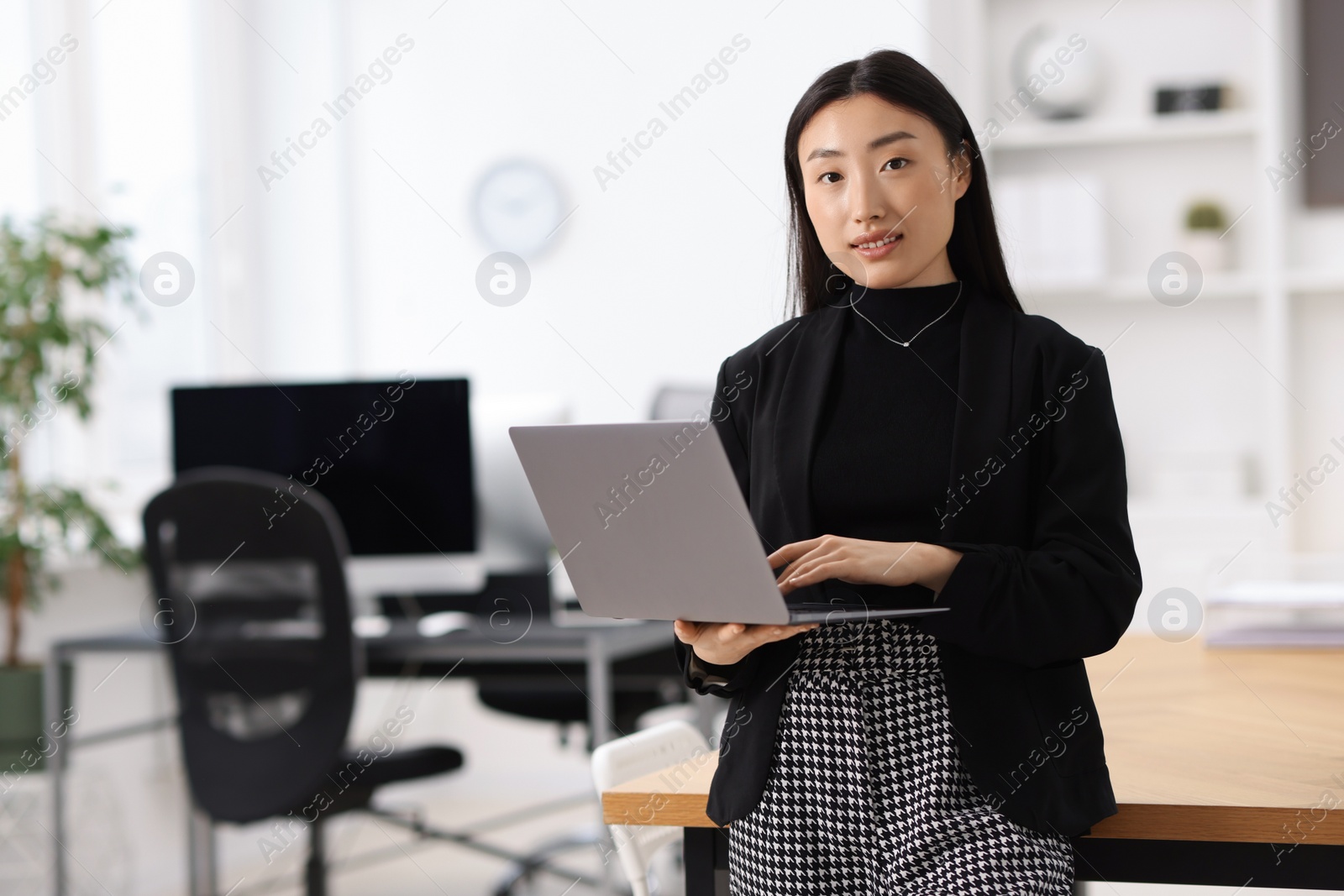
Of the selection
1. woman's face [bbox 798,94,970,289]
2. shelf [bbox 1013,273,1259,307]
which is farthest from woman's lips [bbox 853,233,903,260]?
shelf [bbox 1013,273,1259,307]

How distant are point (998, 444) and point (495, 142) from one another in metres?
3.75

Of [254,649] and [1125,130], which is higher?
[1125,130]

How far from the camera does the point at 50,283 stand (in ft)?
10.1

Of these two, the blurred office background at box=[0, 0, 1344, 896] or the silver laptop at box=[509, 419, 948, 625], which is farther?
the blurred office background at box=[0, 0, 1344, 896]

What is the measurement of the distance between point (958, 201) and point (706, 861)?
2.38 ft

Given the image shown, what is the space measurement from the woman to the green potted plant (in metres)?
2.36

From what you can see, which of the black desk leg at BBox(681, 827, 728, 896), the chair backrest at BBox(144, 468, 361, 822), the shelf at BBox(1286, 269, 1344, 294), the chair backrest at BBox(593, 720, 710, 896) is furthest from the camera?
the shelf at BBox(1286, 269, 1344, 294)

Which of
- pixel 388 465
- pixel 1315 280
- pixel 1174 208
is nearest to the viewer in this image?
pixel 388 465

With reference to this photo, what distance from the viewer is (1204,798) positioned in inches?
47.1

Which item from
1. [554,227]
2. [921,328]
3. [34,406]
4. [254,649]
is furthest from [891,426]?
[554,227]

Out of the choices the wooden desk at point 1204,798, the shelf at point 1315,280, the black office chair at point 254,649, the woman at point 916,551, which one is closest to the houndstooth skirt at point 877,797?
A: the woman at point 916,551

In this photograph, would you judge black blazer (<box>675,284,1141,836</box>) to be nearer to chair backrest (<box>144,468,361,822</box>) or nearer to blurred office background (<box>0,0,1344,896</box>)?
chair backrest (<box>144,468,361,822</box>)

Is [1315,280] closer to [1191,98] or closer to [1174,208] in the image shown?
[1174,208]

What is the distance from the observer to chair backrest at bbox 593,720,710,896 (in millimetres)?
1407
